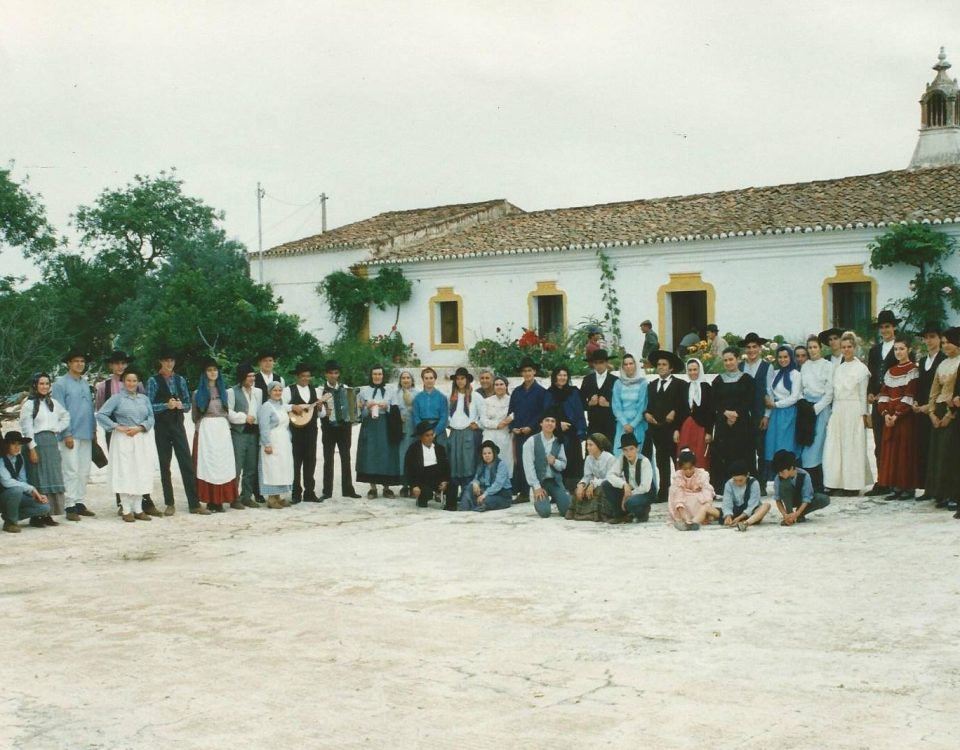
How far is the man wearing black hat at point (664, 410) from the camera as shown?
34.7 ft

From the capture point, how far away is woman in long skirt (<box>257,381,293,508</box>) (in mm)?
10891

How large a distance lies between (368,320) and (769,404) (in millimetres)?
18787

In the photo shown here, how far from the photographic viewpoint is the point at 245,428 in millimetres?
10820

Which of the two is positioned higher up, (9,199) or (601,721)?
(9,199)


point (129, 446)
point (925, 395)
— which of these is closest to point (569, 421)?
point (925, 395)

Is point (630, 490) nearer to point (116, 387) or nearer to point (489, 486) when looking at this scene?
point (489, 486)

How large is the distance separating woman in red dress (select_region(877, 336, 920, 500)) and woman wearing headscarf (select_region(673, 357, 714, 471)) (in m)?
1.50

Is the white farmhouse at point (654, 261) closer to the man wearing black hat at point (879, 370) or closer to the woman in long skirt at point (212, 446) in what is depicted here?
the man wearing black hat at point (879, 370)

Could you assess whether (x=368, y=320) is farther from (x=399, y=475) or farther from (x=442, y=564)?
(x=442, y=564)

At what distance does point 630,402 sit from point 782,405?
53.5 inches

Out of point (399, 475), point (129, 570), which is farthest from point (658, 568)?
point (399, 475)

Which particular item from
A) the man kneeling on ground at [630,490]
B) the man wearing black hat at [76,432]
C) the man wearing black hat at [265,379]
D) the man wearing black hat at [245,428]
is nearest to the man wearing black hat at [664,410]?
the man kneeling on ground at [630,490]

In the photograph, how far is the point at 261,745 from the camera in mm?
4375

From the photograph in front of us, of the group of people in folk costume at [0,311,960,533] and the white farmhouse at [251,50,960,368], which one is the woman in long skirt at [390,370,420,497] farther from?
the white farmhouse at [251,50,960,368]
